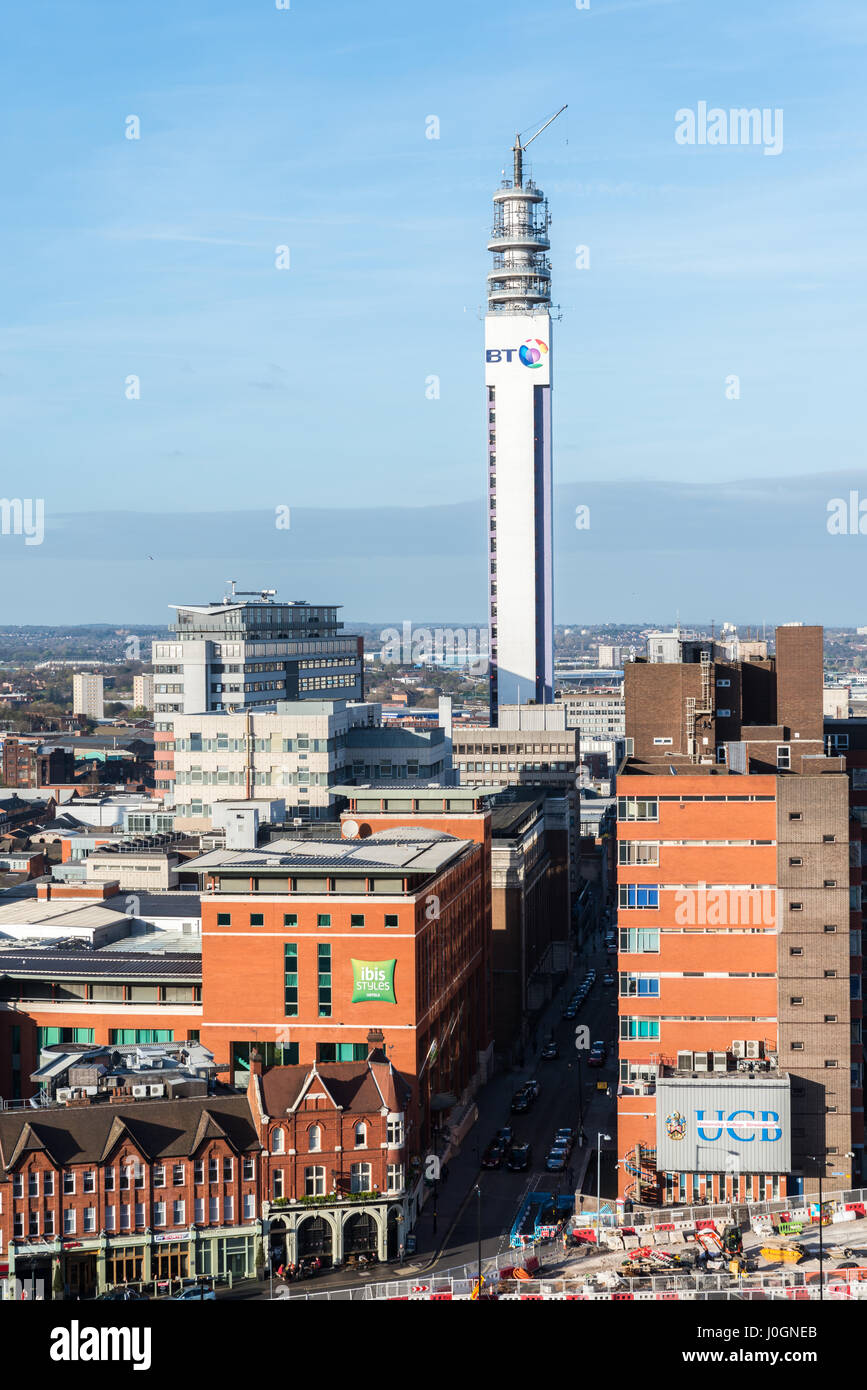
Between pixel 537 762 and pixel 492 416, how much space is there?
188 ft

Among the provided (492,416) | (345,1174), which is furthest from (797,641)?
(492,416)

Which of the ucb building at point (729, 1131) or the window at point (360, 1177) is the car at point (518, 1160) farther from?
the window at point (360, 1177)

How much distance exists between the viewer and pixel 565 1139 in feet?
252

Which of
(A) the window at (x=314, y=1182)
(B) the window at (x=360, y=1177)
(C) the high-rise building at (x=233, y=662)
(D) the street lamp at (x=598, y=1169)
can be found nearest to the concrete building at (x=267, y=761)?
(C) the high-rise building at (x=233, y=662)

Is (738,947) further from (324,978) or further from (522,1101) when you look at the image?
(522,1101)

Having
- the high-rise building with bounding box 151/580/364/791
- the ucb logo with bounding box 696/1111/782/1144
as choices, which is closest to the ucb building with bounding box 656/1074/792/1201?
the ucb logo with bounding box 696/1111/782/1144

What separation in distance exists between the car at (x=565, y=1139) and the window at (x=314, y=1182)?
17.3 m

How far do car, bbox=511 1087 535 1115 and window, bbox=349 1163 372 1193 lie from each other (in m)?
22.9

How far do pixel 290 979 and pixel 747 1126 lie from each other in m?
20.6

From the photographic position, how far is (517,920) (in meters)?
102

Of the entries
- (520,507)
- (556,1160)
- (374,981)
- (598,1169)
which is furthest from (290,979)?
(520,507)

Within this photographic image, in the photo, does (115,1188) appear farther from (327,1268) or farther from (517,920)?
(517,920)

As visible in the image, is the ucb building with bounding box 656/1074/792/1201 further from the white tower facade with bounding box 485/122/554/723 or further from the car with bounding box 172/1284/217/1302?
the white tower facade with bounding box 485/122/554/723

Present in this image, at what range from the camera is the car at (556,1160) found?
73000mm
